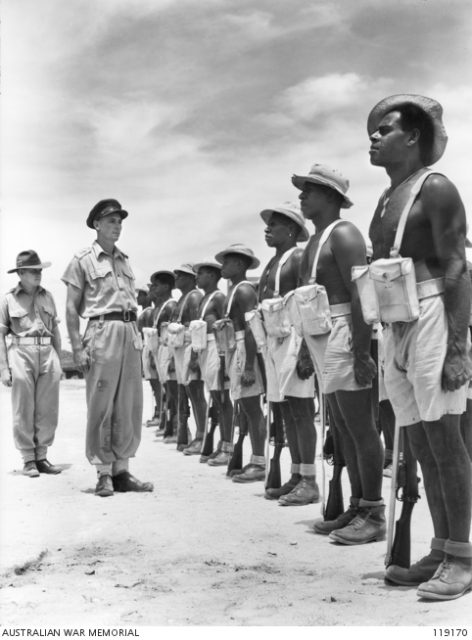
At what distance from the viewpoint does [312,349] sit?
20.1ft

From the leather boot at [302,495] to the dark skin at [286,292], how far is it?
0.18 metres

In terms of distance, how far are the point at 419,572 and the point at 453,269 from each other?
165 cm

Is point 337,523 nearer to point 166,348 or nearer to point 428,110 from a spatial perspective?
point 428,110

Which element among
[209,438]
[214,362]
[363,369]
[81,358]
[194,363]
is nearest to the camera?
[363,369]

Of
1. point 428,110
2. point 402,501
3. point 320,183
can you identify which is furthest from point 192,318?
point 428,110

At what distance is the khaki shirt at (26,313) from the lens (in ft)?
31.5

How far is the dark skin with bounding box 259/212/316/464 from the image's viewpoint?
7132 mm

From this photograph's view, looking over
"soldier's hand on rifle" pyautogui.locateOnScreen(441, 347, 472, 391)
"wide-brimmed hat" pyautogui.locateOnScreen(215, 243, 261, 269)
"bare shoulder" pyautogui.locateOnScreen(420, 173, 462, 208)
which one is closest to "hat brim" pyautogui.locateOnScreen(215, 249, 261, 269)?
"wide-brimmed hat" pyautogui.locateOnScreen(215, 243, 261, 269)

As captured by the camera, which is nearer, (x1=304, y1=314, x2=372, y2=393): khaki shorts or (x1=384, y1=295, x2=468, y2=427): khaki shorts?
(x1=384, y1=295, x2=468, y2=427): khaki shorts

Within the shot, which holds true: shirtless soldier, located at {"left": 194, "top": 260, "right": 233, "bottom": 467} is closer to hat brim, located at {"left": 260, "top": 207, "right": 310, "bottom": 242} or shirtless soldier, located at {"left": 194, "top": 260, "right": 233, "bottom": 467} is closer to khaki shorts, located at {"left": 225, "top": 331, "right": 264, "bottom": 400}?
khaki shorts, located at {"left": 225, "top": 331, "right": 264, "bottom": 400}

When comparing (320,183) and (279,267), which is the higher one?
(320,183)

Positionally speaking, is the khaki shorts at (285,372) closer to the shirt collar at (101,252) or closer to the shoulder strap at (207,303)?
the shirt collar at (101,252)

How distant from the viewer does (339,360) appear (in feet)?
18.5

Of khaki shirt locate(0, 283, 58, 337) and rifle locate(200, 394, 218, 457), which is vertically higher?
khaki shirt locate(0, 283, 58, 337)
